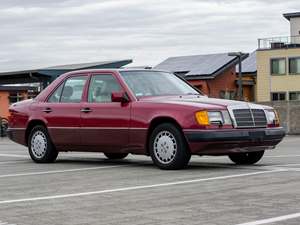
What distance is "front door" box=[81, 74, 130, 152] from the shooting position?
1182 cm

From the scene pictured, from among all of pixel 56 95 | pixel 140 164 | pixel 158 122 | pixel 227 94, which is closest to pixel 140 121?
pixel 158 122

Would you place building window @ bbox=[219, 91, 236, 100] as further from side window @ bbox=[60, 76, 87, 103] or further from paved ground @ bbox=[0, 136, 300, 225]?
paved ground @ bbox=[0, 136, 300, 225]

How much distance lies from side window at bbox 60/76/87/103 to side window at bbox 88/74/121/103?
25 cm

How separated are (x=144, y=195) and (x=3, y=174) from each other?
11.9 feet

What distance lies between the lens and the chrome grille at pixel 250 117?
437 inches

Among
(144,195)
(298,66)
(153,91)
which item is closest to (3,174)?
(153,91)

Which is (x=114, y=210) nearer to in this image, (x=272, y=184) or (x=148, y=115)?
(x=272, y=184)

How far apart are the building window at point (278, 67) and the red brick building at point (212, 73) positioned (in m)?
4.34

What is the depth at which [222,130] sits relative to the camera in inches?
428

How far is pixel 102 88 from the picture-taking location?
1245cm

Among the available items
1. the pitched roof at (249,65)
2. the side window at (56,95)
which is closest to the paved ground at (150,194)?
the side window at (56,95)

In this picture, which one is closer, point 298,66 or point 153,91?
point 153,91

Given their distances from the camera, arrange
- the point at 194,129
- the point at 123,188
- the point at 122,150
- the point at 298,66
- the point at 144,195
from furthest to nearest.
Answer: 1. the point at 298,66
2. the point at 122,150
3. the point at 194,129
4. the point at 123,188
5. the point at 144,195

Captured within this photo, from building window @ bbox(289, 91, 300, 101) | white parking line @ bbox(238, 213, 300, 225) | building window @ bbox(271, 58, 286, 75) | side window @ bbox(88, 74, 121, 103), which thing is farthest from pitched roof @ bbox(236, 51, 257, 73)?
white parking line @ bbox(238, 213, 300, 225)
